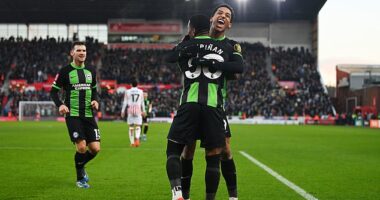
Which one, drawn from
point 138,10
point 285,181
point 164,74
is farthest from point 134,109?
point 138,10

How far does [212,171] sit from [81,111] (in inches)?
138

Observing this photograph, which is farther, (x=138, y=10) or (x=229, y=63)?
(x=138, y=10)

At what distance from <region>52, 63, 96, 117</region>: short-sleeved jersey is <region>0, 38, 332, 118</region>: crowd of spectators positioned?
42.4 meters

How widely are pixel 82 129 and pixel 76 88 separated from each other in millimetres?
672

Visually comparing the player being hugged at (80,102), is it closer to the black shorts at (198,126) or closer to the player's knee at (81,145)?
the player's knee at (81,145)

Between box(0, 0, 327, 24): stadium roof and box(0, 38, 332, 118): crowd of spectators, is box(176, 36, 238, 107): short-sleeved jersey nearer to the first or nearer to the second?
box(0, 38, 332, 118): crowd of spectators

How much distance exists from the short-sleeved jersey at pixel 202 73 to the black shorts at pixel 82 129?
10.7ft

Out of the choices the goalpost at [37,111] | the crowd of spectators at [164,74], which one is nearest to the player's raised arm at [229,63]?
the crowd of spectators at [164,74]

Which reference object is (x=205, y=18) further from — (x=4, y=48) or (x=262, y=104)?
(x=4, y=48)

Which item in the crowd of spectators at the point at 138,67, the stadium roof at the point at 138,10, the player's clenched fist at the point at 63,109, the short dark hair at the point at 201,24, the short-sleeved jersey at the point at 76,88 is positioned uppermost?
the stadium roof at the point at 138,10

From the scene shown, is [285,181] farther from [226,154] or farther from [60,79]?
[60,79]

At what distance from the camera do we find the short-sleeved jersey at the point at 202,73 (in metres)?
5.38

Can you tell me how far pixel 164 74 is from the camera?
57.8 meters

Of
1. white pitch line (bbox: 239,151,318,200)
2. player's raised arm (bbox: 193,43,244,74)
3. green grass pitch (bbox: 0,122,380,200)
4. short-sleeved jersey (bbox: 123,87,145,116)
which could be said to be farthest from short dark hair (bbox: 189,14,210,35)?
short-sleeved jersey (bbox: 123,87,145,116)
